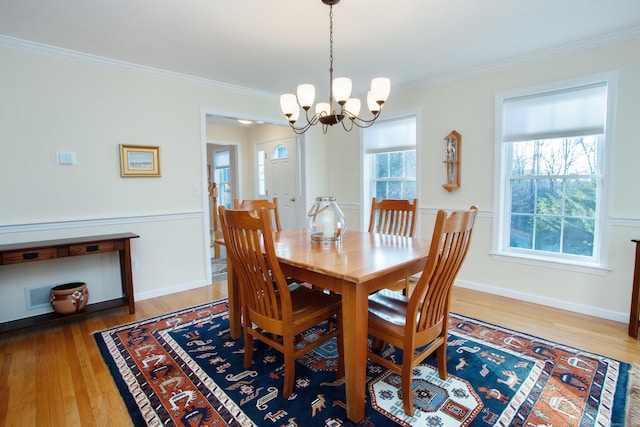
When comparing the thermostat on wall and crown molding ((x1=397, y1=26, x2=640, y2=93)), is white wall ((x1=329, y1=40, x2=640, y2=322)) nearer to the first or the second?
crown molding ((x1=397, y1=26, x2=640, y2=93))

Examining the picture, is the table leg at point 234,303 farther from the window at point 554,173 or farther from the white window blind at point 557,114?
the white window blind at point 557,114

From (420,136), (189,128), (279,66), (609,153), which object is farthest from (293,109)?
(609,153)

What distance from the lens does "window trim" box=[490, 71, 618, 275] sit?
9.04ft

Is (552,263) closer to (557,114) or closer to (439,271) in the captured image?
(557,114)

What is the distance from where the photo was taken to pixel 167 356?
7.54ft

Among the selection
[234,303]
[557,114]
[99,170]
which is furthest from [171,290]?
[557,114]

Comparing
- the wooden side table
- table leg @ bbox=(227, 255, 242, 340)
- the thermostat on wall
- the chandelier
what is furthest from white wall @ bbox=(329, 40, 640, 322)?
the thermostat on wall

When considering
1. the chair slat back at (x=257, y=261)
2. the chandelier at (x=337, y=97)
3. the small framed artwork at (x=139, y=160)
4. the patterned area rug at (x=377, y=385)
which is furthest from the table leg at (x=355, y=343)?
the small framed artwork at (x=139, y=160)

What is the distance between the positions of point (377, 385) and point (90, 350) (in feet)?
6.71

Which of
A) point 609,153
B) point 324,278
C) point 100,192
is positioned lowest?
point 324,278

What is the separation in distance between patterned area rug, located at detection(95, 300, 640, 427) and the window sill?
0.97 meters

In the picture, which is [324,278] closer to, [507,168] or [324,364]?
[324,364]

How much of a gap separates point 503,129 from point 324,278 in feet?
8.85

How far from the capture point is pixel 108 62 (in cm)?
314
